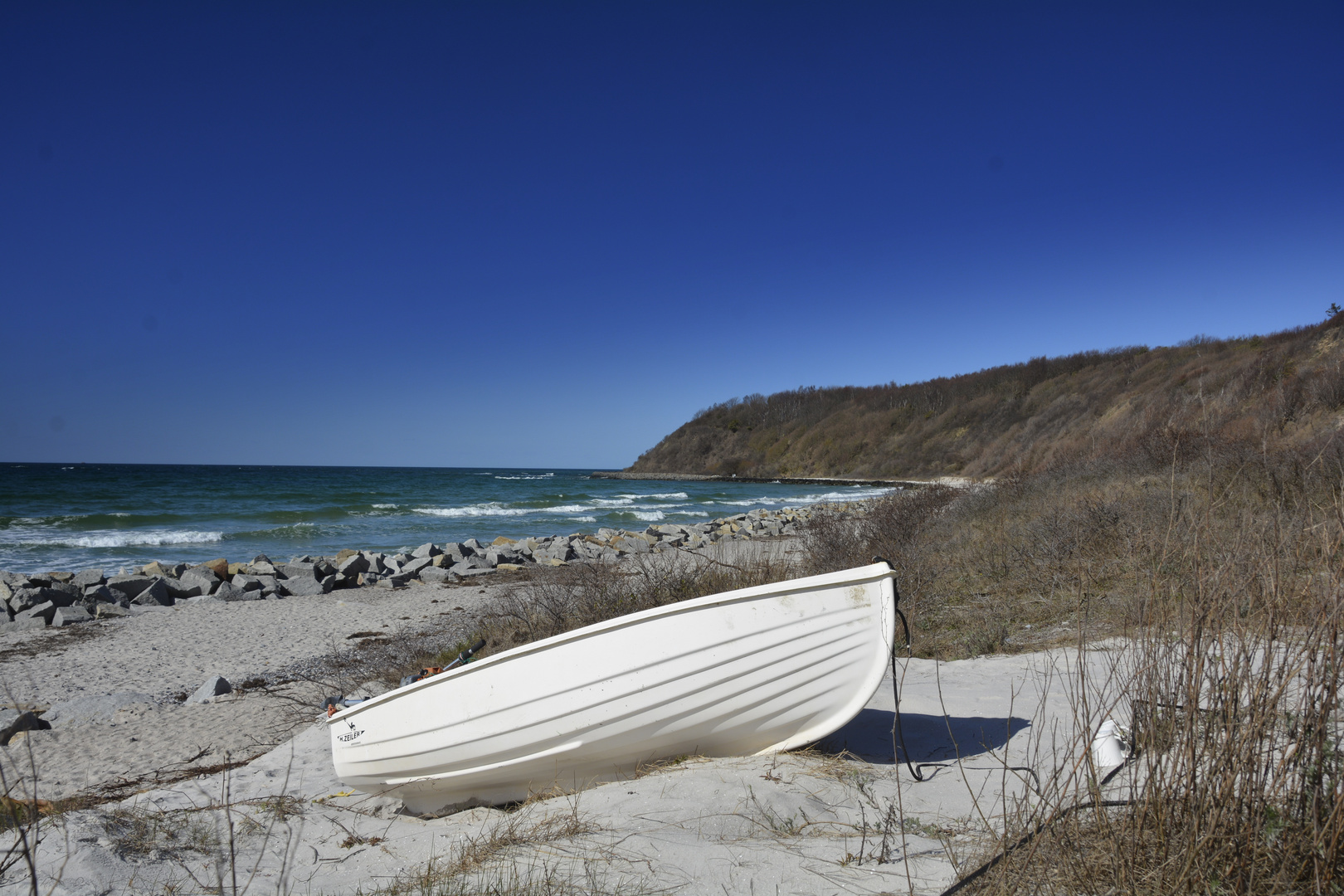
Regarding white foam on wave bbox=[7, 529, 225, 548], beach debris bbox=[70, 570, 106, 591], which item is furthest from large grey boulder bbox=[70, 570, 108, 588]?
white foam on wave bbox=[7, 529, 225, 548]

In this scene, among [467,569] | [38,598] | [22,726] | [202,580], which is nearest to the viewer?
[22,726]

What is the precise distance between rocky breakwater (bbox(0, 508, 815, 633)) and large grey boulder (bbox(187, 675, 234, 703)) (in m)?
5.23

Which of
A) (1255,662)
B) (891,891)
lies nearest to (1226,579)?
(891,891)

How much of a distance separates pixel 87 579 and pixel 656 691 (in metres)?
13.6

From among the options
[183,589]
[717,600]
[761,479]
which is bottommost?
[183,589]

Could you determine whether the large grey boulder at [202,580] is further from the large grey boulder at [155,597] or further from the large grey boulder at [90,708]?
the large grey boulder at [90,708]

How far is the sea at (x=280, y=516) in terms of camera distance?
19.7 meters

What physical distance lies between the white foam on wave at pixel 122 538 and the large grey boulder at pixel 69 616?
1074 centimetres

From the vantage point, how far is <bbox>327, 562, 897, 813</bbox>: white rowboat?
11.8 ft

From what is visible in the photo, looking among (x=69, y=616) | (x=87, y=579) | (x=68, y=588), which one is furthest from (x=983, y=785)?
(x=87, y=579)

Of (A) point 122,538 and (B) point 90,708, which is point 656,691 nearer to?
(B) point 90,708

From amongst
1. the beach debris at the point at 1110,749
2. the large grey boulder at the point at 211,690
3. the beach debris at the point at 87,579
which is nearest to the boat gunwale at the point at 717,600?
the beach debris at the point at 1110,749

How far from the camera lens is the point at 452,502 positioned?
37.8 metres

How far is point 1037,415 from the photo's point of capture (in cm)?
4175
